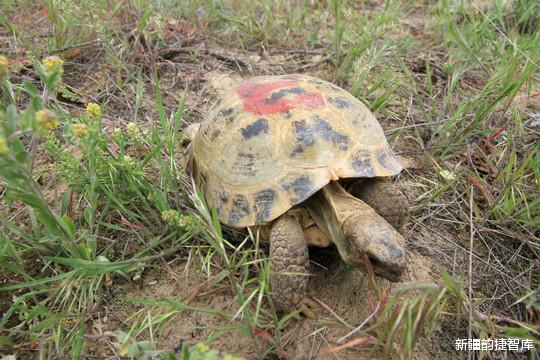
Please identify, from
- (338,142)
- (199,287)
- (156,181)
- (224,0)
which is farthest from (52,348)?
(224,0)

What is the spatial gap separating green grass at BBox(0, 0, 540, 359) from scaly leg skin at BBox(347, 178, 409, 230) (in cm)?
35

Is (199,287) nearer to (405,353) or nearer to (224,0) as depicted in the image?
(405,353)

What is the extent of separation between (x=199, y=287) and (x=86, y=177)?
79 cm

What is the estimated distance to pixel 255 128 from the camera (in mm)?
2025

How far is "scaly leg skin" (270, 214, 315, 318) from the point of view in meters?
1.78

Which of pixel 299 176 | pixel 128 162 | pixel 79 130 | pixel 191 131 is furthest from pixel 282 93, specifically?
pixel 79 130

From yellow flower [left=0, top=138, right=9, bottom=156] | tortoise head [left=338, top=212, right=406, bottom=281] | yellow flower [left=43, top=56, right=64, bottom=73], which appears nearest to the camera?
yellow flower [left=0, top=138, right=9, bottom=156]

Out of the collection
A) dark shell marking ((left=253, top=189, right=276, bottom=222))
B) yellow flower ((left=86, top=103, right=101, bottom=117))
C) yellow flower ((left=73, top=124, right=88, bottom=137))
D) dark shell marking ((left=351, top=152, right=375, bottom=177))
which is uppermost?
yellow flower ((left=86, top=103, right=101, bottom=117))

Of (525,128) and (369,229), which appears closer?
(369,229)

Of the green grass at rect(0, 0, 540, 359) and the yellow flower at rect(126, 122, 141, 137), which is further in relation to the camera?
the yellow flower at rect(126, 122, 141, 137)

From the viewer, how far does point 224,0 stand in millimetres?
4031

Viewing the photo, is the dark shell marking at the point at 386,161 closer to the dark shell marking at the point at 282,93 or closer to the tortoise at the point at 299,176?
the tortoise at the point at 299,176

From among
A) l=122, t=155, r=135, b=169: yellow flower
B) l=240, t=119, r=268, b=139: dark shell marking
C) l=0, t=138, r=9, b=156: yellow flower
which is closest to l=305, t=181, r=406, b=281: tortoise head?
l=240, t=119, r=268, b=139: dark shell marking

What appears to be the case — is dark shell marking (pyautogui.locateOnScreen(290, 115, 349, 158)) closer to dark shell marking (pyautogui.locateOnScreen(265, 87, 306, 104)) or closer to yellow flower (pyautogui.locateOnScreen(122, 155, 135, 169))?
dark shell marking (pyautogui.locateOnScreen(265, 87, 306, 104))
